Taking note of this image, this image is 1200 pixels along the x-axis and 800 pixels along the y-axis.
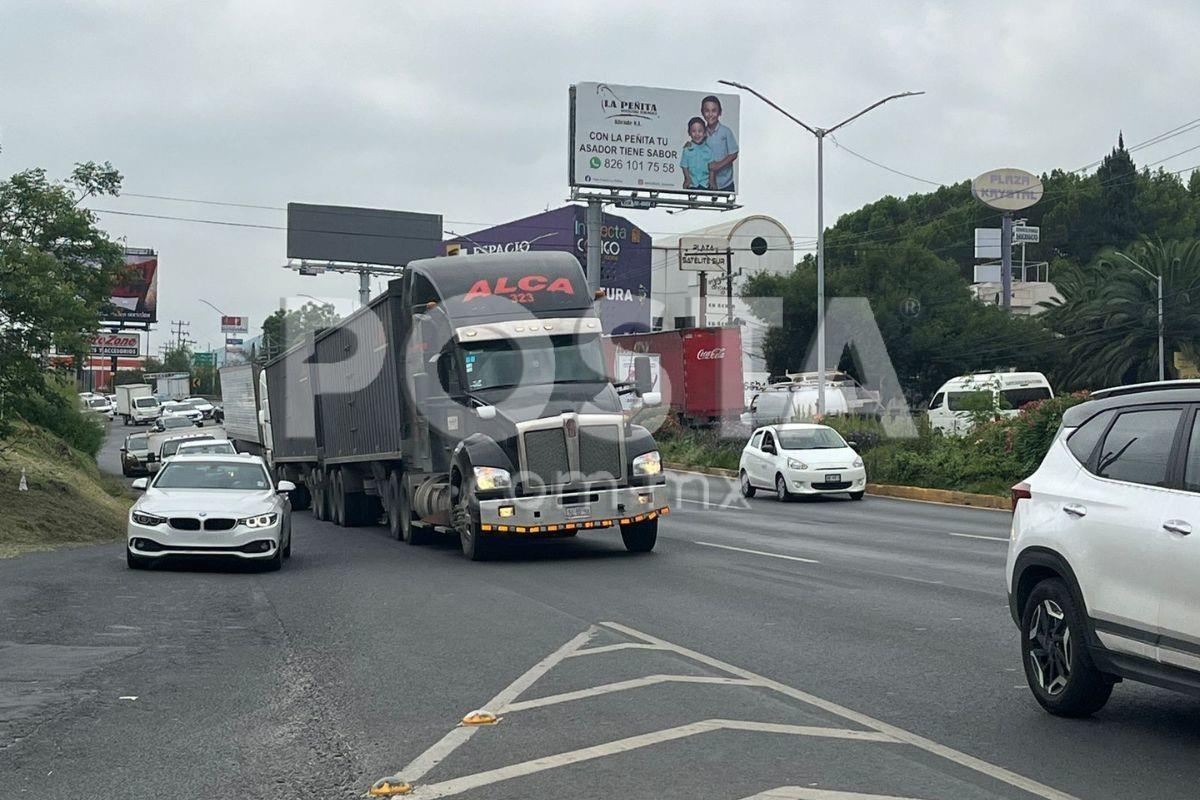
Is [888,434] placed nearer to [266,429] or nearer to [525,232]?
[266,429]

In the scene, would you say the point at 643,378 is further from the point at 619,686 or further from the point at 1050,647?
the point at 1050,647

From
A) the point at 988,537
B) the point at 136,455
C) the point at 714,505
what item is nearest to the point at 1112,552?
the point at 988,537

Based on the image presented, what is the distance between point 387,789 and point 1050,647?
12.3 feet

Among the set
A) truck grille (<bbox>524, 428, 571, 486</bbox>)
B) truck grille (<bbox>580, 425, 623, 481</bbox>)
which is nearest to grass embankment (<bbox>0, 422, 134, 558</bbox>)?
truck grille (<bbox>524, 428, 571, 486</bbox>)

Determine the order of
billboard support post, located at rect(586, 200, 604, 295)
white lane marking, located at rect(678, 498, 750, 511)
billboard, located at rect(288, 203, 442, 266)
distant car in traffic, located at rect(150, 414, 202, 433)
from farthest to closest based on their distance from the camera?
billboard, located at rect(288, 203, 442, 266)
billboard support post, located at rect(586, 200, 604, 295)
distant car in traffic, located at rect(150, 414, 202, 433)
white lane marking, located at rect(678, 498, 750, 511)

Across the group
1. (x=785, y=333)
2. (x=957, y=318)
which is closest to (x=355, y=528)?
(x=957, y=318)

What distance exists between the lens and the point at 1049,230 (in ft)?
298

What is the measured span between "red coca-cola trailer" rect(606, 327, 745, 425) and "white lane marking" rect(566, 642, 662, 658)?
33.5 metres

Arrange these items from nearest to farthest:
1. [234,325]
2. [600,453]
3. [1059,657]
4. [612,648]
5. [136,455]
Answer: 1. [1059,657]
2. [612,648]
3. [600,453]
4. [136,455]
5. [234,325]

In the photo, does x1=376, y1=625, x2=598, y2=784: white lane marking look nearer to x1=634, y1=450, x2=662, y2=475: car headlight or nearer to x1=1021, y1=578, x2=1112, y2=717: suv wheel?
x1=1021, y1=578, x2=1112, y2=717: suv wheel

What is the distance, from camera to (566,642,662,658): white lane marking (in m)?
10.4

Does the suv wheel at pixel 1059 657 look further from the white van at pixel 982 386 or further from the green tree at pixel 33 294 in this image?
the white van at pixel 982 386

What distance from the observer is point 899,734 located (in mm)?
7551

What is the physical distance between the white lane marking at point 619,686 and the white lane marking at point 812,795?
2.28 meters
